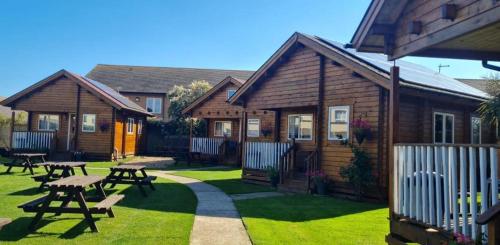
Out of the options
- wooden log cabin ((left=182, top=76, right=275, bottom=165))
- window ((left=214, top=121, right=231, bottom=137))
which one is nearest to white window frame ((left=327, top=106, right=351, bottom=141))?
wooden log cabin ((left=182, top=76, right=275, bottom=165))

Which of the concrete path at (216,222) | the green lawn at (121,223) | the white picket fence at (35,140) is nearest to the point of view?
the green lawn at (121,223)

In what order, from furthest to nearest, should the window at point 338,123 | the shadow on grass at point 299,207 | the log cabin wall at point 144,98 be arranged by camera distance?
the log cabin wall at point 144,98, the window at point 338,123, the shadow on grass at point 299,207

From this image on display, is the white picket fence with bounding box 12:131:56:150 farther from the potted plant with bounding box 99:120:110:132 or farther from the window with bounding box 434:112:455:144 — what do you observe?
the window with bounding box 434:112:455:144

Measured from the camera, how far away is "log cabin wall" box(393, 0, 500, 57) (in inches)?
190

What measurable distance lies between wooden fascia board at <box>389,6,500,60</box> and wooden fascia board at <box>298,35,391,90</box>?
3.54 m

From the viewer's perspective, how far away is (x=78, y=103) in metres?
23.8

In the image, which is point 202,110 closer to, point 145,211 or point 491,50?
point 145,211

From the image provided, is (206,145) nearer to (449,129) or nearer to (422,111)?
(449,129)

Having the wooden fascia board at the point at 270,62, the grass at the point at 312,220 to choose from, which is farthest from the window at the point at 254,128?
the grass at the point at 312,220

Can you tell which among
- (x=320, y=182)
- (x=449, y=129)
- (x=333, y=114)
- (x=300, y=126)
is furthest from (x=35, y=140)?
(x=449, y=129)

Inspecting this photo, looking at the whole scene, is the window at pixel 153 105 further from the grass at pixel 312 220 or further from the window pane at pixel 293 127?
the grass at pixel 312 220

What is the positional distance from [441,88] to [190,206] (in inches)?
324

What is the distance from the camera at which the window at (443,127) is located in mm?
12422

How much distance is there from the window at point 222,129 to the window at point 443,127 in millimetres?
14942
